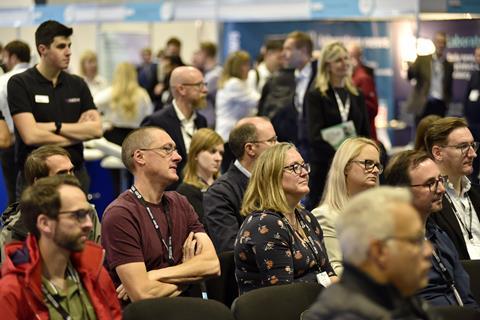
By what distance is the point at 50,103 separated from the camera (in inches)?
227

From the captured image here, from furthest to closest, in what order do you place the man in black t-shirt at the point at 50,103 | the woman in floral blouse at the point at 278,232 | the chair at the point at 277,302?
1. the man in black t-shirt at the point at 50,103
2. the woman in floral blouse at the point at 278,232
3. the chair at the point at 277,302

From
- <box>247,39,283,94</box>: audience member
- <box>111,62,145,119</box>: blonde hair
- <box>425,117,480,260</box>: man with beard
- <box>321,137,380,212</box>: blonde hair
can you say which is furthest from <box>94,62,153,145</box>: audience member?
<box>321,137,380,212</box>: blonde hair

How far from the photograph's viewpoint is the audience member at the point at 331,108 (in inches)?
282

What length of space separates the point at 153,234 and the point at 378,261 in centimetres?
170

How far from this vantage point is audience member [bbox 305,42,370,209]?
23.5 ft

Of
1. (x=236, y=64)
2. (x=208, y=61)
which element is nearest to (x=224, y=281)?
(x=236, y=64)

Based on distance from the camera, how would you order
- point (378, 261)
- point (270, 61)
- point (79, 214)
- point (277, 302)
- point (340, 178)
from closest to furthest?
point (378, 261)
point (79, 214)
point (277, 302)
point (340, 178)
point (270, 61)

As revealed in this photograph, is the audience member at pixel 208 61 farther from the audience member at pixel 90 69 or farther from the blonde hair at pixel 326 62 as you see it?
the blonde hair at pixel 326 62

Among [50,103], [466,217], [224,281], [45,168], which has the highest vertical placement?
[50,103]

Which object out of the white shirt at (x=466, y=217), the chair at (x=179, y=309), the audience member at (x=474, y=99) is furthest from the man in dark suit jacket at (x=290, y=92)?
the chair at (x=179, y=309)

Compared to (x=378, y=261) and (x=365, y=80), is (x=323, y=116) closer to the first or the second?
(x=365, y=80)

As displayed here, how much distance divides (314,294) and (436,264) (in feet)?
2.30

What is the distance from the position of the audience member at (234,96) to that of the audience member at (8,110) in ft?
6.89

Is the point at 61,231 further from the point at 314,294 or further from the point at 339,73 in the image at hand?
the point at 339,73
